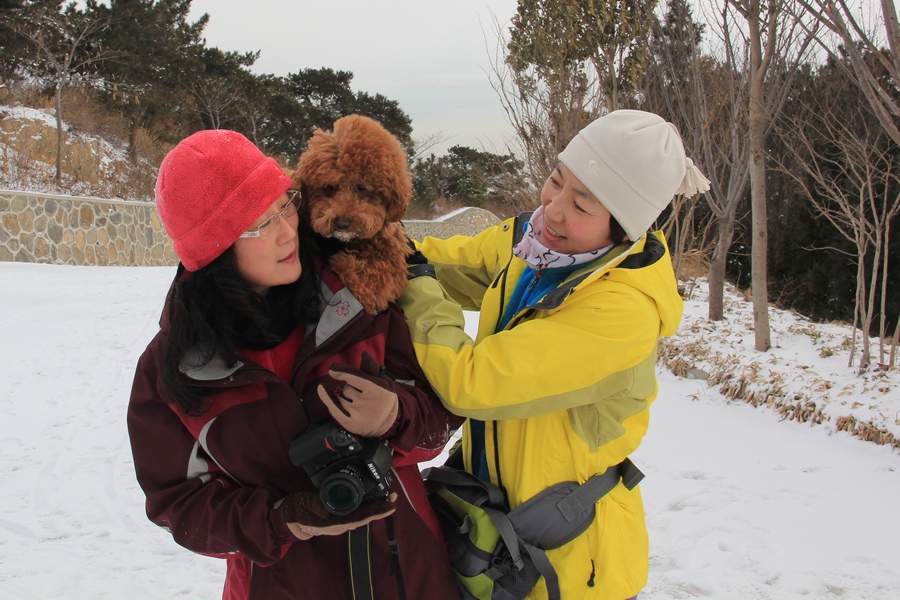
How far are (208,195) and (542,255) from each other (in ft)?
2.34

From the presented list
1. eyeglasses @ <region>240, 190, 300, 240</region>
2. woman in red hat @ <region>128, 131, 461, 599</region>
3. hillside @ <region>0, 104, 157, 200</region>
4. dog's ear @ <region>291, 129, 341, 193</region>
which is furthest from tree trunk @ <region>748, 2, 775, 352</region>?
hillside @ <region>0, 104, 157, 200</region>

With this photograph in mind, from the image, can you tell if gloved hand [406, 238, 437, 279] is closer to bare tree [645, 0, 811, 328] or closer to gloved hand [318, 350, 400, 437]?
gloved hand [318, 350, 400, 437]

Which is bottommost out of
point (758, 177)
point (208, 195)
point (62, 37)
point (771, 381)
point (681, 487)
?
point (681, 487)

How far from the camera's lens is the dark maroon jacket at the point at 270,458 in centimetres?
121

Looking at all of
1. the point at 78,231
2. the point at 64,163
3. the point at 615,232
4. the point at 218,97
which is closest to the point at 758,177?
the point at 615,232

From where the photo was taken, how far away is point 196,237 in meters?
1.26

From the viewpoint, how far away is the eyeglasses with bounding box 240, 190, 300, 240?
4.28 feet

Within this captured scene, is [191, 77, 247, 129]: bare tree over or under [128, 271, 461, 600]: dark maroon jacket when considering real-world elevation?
over

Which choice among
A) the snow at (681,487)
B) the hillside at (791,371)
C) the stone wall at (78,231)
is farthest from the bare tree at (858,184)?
the stone wall at (78,231)

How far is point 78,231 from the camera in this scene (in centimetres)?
1205

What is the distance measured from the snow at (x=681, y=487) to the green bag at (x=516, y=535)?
197cm

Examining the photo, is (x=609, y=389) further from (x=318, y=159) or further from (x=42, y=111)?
(x=42, y=111)

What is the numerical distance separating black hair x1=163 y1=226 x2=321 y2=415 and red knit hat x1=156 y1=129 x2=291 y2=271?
1.9 inches

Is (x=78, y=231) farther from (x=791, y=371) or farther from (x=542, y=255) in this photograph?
(x=542, y=255)
